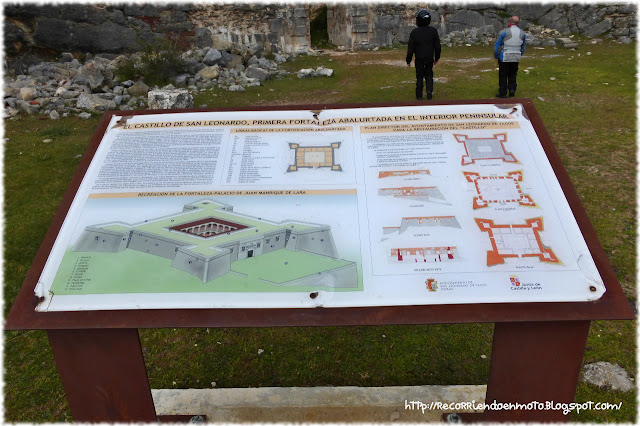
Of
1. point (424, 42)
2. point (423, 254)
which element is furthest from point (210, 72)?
point (423, 254)

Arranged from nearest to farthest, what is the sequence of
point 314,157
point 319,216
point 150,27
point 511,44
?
point 319,216 < point 314,157 < point 511,44 < point 150,27

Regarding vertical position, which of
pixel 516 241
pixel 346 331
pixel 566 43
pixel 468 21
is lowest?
pixel 346 331

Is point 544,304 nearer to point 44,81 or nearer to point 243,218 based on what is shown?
point 243,218

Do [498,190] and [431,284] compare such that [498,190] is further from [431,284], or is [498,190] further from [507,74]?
[507,74]

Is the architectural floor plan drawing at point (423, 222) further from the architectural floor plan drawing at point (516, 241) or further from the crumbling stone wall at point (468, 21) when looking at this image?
the crumbling stone wall at point (468, 21)

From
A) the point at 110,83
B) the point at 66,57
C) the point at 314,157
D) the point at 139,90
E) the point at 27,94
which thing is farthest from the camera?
the point at 66,57

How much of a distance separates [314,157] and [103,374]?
4.55 feet

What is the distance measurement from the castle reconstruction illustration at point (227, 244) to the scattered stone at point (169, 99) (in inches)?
222

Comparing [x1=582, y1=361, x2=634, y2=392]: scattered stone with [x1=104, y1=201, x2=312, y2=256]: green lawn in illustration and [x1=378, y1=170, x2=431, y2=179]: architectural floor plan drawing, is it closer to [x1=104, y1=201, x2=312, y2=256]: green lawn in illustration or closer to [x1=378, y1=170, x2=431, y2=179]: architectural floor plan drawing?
[x1=378, y1=170, x2=431, y2=179]: architectural floor plan drawing

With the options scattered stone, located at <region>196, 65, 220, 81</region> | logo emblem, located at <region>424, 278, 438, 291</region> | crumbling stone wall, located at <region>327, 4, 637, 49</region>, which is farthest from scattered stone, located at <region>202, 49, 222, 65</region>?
logo emblem, located at <region>424, 278, 438, 291</region>

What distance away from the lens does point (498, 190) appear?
2.35 m

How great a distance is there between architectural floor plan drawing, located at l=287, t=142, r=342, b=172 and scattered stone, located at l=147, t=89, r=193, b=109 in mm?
5489

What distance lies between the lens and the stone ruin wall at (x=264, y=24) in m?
10.9

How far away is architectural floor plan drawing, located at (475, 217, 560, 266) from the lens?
2117 millimetres
